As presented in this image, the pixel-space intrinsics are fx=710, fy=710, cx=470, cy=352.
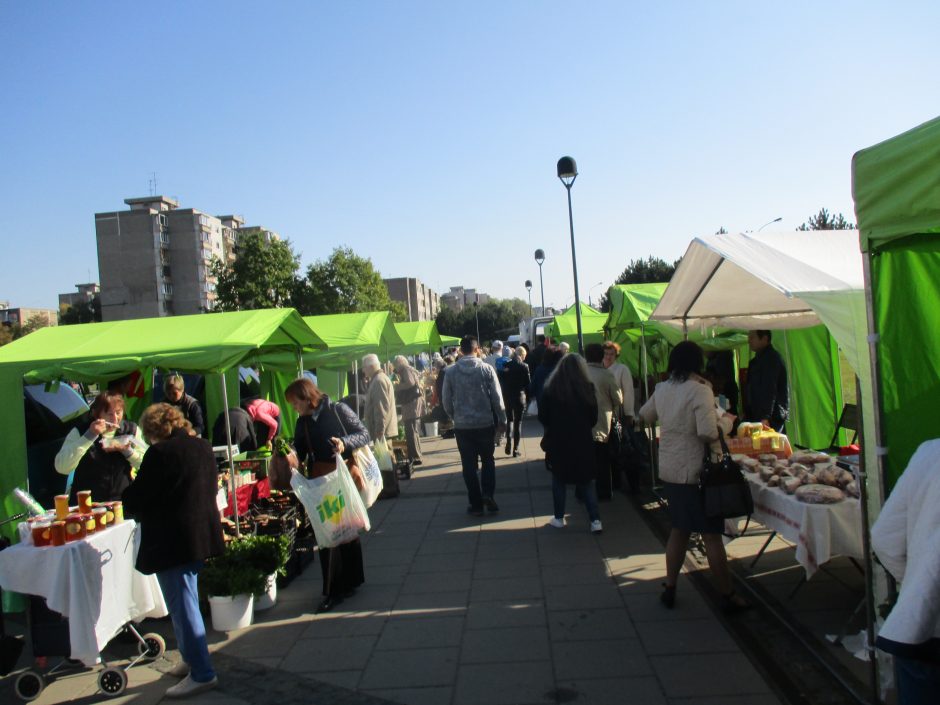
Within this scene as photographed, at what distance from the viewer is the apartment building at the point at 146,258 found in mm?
78125

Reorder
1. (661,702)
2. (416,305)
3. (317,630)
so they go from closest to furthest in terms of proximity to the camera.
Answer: (661,702) → (317,630) → (416,305)

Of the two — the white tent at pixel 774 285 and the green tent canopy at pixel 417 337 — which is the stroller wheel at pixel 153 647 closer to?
the white tent at pixel 774 285

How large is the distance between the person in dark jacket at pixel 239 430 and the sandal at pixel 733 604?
563 cm

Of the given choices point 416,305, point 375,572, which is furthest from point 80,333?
point 416,305

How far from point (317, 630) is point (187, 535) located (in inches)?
56.1

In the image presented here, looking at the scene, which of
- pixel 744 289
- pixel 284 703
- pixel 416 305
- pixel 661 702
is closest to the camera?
pixel 661 702

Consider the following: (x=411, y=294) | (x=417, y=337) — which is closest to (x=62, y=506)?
(x=417, y=337)

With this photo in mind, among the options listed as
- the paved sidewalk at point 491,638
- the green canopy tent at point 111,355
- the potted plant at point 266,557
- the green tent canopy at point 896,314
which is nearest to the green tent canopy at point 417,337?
the green canopy tent at point 111,355

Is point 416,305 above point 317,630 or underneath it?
above

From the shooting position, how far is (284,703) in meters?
3.89

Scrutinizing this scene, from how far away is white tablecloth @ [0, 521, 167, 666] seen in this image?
4.07 m

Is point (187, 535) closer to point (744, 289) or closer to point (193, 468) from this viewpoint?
point (193, 468)

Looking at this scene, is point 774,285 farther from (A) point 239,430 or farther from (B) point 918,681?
(A) point 239,430

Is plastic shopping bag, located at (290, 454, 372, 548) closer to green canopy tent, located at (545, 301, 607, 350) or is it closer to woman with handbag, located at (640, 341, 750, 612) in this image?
woman with handbag, located at (640, 341, 750, 612)
